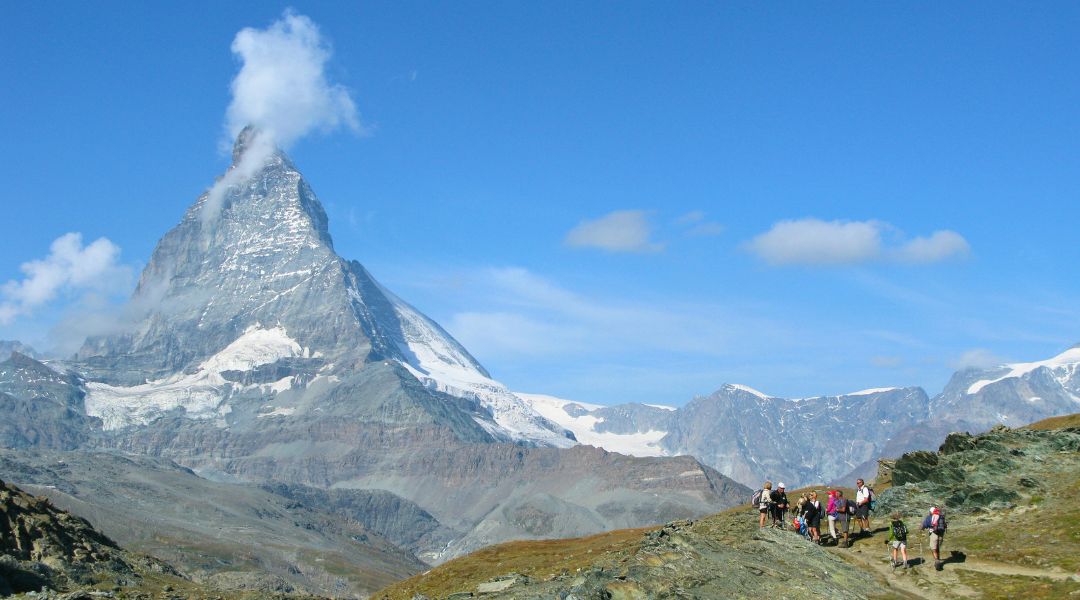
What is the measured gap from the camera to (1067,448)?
7294cm

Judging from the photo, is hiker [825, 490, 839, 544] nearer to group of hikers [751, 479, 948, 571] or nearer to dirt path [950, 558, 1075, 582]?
group of hikers [751, 479, 948, 571]

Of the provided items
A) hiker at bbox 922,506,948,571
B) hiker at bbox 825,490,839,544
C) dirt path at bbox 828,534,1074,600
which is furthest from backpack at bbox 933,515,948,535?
hiker at bbox 825,490,839,544

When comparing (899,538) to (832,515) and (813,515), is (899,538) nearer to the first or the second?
(813,515)

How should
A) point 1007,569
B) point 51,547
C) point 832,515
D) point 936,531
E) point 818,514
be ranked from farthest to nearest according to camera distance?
1. point 51,547
2. point 832,515
3. point 818,514
4. point 936,531
5. point 1007,569

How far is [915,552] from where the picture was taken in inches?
2392

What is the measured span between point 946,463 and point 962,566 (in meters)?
17.6

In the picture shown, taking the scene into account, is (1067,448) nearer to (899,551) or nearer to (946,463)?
(946,463)

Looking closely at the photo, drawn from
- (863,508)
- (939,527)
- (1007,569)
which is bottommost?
(1007,569)

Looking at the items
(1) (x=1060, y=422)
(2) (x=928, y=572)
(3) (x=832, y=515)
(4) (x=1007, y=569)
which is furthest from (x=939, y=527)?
(1) (x=1060, y=422)

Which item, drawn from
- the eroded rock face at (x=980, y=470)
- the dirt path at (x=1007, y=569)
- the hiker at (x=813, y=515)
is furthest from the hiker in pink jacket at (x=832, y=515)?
the dirt path at (x=1007, y=569)

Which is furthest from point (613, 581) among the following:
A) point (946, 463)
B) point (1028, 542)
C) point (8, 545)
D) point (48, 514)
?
point (48, 514)

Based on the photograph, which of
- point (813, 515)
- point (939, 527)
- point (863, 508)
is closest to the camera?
point (939, 527)

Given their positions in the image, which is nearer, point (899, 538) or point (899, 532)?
point (899, 532)

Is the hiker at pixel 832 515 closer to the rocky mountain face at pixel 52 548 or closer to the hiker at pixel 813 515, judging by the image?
the hiker at pixel 813 515
